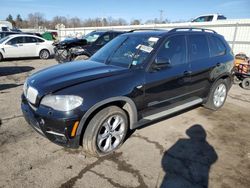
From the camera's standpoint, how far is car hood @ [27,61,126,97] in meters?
3.13

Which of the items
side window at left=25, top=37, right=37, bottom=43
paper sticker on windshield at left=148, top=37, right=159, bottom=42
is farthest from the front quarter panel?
side window at left=25, top=37, right=37, bottom=43

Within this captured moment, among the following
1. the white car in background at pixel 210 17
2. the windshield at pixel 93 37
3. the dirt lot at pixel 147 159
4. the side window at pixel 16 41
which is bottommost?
the dirt lot at pixel 147 159

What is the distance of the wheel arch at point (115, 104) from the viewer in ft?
9.83

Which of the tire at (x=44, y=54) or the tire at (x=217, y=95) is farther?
the tire at (x=44, y=54)

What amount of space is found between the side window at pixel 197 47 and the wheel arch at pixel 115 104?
1763mm

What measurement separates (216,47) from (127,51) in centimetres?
235

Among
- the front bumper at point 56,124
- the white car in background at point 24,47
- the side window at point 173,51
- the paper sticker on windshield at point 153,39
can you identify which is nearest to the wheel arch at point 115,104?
the front bumper at point 56,124

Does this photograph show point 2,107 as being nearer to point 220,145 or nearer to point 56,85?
point 56,85

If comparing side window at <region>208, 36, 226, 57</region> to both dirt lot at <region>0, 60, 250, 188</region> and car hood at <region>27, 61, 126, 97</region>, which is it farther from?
car hood at <region>27, 61, 126, 97</region>

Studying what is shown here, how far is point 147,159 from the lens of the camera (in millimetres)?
3369

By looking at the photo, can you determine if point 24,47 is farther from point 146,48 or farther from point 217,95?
point 217,95

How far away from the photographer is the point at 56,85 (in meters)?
3.12

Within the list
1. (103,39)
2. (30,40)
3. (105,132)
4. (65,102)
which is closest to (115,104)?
(105,132)

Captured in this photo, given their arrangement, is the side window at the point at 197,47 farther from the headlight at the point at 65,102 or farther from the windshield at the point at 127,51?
the headlight at the point at 65,102
